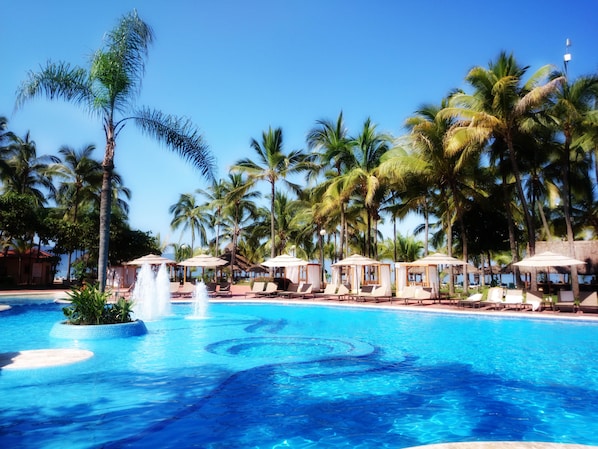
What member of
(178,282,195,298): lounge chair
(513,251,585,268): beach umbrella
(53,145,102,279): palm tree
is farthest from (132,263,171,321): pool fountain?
(53,145,102,279): palm tree

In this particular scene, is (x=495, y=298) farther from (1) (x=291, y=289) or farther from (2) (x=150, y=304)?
(2) (x=150, y=304)

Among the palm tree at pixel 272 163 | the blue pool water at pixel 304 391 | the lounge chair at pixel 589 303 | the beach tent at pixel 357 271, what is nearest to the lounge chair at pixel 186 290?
the palm tree at pixel 272 163

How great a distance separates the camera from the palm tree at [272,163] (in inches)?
1136

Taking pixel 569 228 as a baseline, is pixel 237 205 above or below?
above

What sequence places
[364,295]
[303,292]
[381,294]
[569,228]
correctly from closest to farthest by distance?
1. [569,228]
2. [381,294]
3. [364,295]
4. [303,292]

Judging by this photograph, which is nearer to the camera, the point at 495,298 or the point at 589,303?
the point at 589,303

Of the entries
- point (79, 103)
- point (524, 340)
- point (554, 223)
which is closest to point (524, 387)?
point (524, 340)

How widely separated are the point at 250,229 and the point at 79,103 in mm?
33270

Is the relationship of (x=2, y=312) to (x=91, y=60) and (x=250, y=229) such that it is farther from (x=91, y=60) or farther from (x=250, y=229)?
(x=250, y=229)

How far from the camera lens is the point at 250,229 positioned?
147 feet

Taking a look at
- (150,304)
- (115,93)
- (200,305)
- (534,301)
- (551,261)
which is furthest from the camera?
(200,305)

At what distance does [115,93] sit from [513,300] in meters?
15.5

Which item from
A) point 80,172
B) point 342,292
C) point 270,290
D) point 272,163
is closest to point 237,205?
point 272,163

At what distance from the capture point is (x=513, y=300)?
16625 mm
